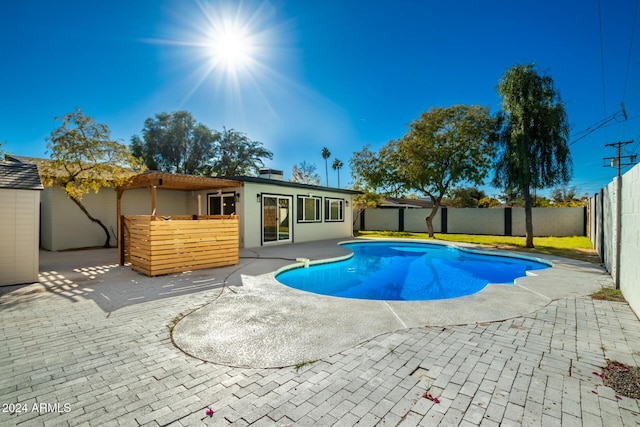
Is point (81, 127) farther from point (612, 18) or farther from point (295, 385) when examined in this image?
point (612, 18)

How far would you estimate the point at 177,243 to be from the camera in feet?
22.9

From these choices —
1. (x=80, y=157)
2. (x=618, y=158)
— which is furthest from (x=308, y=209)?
(x=618, y=158)

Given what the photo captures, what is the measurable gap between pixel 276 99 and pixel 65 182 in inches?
343

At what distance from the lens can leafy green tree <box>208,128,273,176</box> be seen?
26.2m

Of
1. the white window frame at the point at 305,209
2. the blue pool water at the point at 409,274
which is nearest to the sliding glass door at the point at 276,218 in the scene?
the white window frame at the point at 305,209

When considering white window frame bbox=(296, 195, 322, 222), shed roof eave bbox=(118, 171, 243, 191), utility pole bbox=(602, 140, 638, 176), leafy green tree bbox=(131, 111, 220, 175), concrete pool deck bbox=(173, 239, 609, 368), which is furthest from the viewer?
leafy green tree bbox=(131, 111, 220, 175)

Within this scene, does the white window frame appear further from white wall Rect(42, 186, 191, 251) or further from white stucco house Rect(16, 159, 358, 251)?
white wall Rect(42, 186, 191, 251)

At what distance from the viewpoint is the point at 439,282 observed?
7.80m

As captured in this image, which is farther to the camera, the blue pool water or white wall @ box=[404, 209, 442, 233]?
white wall @ box=[404, 209, 442, 233]

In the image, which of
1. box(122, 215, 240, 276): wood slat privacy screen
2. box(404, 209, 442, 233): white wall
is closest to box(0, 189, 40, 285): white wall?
box(122, 215, 240, 276): wood slat privacy screen

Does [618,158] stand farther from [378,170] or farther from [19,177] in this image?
[19,177]

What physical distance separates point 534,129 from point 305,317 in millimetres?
13370

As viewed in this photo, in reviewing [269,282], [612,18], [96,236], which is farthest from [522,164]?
[96,236]

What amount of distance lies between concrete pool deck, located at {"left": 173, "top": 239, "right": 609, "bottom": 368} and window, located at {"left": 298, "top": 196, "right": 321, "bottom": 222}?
8.02 metres
